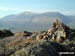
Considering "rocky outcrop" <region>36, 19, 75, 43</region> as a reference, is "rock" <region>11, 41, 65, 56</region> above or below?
above

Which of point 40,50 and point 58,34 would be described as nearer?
point 40,50

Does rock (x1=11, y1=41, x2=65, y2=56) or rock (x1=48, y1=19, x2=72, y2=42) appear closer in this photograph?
rock (x1=11, y1=41, x2=65, y2=56)

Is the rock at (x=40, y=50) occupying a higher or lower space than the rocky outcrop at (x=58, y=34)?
higher

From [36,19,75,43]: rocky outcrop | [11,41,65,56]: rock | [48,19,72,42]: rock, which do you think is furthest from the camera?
[36,19,75,43]: rocky outcrop

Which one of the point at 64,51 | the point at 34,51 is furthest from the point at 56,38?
the point at 34,51

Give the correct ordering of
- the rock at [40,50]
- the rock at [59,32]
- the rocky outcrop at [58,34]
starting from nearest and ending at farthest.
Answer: the rock at [40,50] → the rock at [59,32] → the rocky outcrop at [58,34]

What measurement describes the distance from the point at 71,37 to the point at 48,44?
1649 cm

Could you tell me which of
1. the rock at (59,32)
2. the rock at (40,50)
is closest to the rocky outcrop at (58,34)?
the rock at (59,32)

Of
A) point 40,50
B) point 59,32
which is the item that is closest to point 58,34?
point 59,32

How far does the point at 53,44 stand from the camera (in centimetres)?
1955

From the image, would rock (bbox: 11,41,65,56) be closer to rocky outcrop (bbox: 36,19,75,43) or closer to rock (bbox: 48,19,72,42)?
rock (bbox: 48,19,72,42)

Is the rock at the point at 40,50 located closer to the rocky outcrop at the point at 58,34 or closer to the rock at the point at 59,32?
the rock at the point at 59,32

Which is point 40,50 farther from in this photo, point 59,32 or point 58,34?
point 59,32

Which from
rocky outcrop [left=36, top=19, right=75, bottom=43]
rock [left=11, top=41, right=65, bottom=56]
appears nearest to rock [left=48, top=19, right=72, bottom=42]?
rocky outcrop [left=36, top=19, right=75, bottom=43]
